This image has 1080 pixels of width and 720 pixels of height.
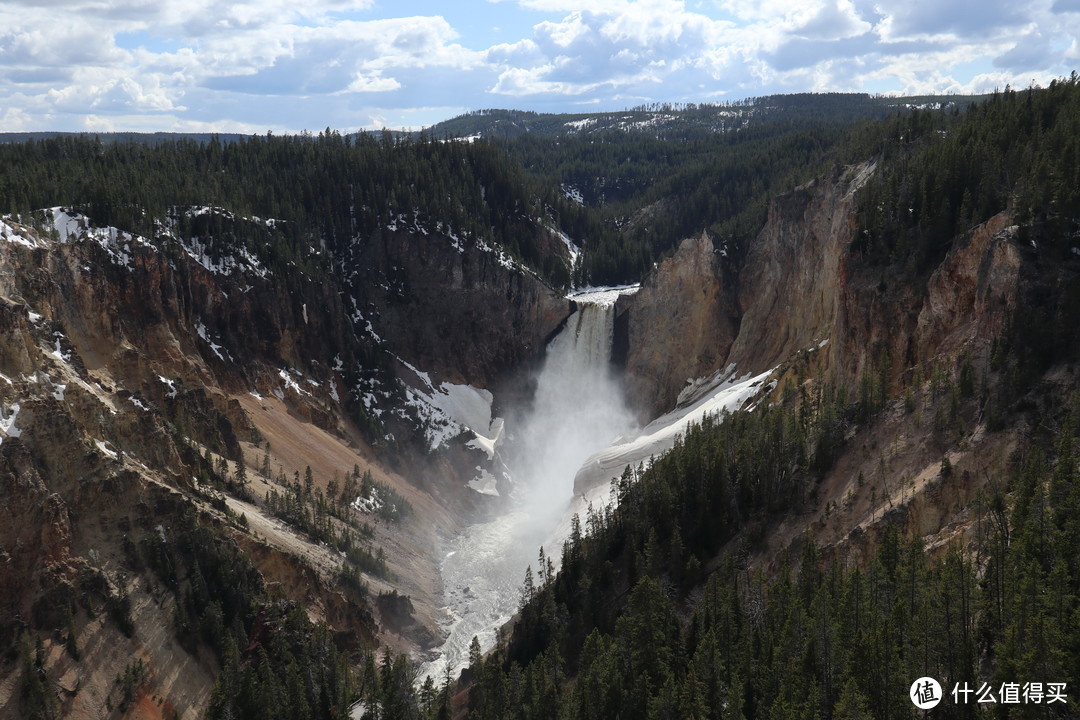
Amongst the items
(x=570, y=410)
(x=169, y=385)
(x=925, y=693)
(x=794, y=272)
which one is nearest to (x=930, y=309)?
(x=925, y=693)

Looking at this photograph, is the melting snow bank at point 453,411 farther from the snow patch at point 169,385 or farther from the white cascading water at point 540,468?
the snow patch at point 169,385

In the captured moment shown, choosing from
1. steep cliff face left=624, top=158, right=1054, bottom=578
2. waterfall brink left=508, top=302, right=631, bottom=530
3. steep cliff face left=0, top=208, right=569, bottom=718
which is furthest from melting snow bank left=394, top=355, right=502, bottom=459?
steep cliff face left=624, top=158, right=1054, bottom=578

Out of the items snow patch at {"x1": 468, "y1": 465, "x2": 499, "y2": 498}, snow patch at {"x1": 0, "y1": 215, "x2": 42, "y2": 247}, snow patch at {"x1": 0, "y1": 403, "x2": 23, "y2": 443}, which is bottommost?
snow patch at {"x1": 468, "y1": 465, "x2": 499, "y2": 498}

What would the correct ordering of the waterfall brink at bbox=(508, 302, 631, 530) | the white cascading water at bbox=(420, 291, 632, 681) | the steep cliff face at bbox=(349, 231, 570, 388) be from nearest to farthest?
the white cascading water at bbox=(420, 291, 632, 681) → the waterfall brink at bbox=(508, 302, 631, 530) → the steep cliff face at bbox=(349, 231, 570, 388)

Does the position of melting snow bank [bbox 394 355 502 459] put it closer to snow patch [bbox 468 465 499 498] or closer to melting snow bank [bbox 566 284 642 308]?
snow patch [bbox 468 465 499 498]

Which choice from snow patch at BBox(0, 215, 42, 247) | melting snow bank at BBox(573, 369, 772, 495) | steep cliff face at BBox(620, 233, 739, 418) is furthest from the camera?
steep cliff face at BBox(620, 233, 739, 418)

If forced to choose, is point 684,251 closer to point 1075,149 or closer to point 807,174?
point 807,174

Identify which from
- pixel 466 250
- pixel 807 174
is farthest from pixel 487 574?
pixel 807 174

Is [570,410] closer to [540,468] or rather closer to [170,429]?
[540,468]
